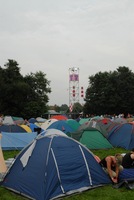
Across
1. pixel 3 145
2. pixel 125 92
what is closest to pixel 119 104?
pixel 125 92

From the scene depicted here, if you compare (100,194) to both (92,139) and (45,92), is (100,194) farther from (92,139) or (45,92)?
(45,92)

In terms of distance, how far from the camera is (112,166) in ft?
26.2

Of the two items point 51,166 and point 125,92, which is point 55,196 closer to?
point 51,166

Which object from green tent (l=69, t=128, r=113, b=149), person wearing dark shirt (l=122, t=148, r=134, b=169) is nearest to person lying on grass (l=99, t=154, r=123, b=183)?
person wearing dark shirt (l=122, t=148, r=134, b=169)

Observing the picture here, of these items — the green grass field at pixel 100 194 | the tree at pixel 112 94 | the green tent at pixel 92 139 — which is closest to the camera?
the green grass field at pixel 100 194

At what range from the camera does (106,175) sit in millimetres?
7801

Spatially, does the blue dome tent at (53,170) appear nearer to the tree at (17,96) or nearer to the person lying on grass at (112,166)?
the person lying on grass at (112,166)

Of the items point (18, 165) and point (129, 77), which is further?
point (129, 77)

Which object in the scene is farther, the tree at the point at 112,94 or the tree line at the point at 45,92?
the tree at the point at 112,94

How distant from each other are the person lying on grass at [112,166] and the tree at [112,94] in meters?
39.9

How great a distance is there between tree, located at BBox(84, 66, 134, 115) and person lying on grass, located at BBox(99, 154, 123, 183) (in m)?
39.9

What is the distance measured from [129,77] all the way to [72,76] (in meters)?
9.36

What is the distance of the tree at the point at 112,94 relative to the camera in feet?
159

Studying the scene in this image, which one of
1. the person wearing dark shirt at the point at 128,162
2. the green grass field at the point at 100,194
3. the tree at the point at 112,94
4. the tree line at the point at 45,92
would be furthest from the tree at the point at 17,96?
the green grass field at the point at 100,194
